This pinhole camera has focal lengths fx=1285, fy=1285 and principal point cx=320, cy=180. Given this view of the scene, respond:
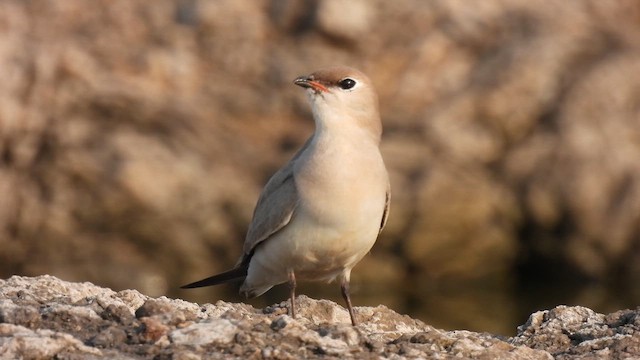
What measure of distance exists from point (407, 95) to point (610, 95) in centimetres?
260

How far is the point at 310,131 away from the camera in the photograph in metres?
16.1

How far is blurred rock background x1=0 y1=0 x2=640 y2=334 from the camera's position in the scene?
15336 millimetres

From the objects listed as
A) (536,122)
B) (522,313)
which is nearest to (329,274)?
(522,313)

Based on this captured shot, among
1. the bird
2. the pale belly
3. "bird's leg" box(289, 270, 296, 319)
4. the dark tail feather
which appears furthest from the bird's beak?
the dark tail feather

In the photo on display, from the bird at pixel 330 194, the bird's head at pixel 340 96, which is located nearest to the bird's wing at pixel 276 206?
the bird at pixel 330 194

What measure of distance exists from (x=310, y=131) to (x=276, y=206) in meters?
8.94

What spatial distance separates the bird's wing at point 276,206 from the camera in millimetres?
7141

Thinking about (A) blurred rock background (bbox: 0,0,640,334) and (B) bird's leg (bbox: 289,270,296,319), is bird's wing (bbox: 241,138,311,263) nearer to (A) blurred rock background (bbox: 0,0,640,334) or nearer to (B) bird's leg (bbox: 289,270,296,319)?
(B) bird's leg (bbox: 289,270,296,319)

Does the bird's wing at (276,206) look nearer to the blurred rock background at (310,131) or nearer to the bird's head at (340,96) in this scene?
the bird's head at (340,96)

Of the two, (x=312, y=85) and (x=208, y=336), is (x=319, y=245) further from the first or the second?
(x=208, y=336)

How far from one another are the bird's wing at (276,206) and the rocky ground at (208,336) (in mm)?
869

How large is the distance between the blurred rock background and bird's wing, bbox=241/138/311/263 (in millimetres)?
7178

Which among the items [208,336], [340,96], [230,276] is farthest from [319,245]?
[208,336]

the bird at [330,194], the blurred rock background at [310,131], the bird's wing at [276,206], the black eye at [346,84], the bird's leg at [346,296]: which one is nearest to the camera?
the bird's leg at [346,296]
